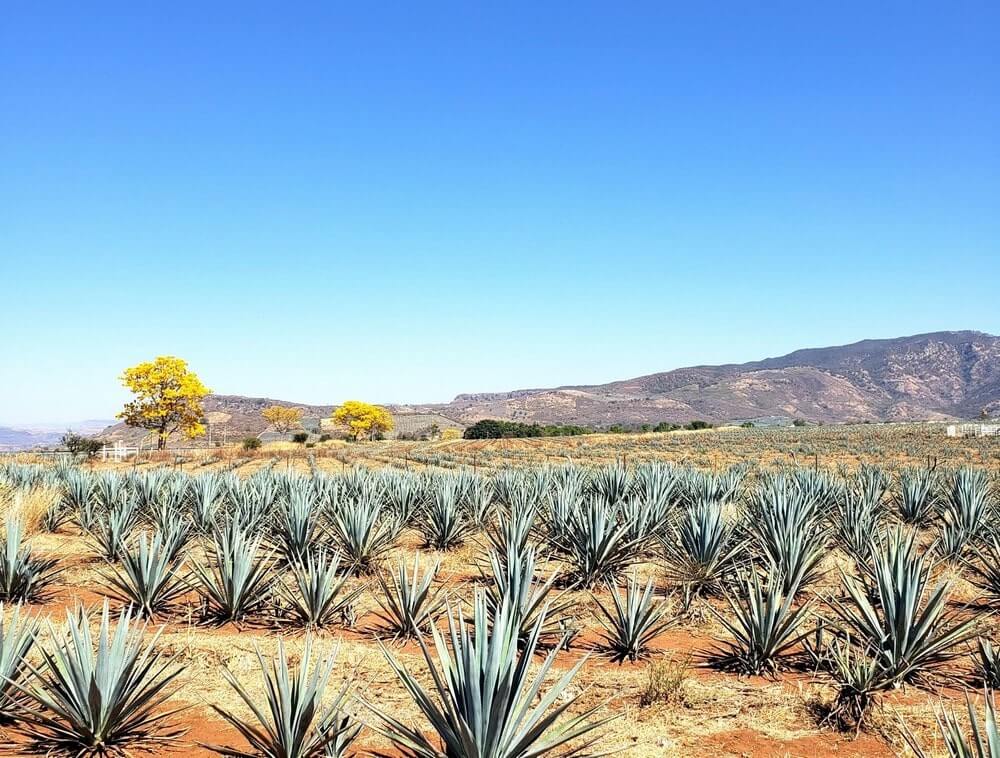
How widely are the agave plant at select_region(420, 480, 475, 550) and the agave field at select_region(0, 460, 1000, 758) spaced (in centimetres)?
5

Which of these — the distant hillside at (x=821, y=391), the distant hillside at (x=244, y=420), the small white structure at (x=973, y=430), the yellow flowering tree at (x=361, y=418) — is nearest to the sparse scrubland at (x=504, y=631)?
the small white structure at (x=973, y=430)

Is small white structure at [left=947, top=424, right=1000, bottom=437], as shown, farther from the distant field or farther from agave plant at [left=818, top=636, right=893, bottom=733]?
agave plant at [left=818, top=636, right=893, bottom=733]

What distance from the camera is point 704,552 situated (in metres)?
7.93

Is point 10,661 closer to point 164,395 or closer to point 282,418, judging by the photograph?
point 164,395

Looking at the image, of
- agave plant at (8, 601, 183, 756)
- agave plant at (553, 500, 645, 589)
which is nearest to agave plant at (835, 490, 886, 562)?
agave plant at (553, 500, 645, 589)

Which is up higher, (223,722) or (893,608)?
(893,608)

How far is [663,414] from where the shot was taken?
124188 millimetres

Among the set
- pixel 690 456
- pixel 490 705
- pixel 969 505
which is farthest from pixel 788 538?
pixel 690 456

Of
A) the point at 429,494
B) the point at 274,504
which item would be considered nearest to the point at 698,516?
the point at 429,494

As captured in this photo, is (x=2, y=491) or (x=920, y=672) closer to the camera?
(x=920, y=672)

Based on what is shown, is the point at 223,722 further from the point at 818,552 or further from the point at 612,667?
the point at 818,552

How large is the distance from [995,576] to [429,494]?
7610mm

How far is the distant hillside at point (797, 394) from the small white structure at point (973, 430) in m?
61.2

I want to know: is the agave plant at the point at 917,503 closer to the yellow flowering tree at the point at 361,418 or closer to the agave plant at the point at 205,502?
the agave plant at the point at 205,502
